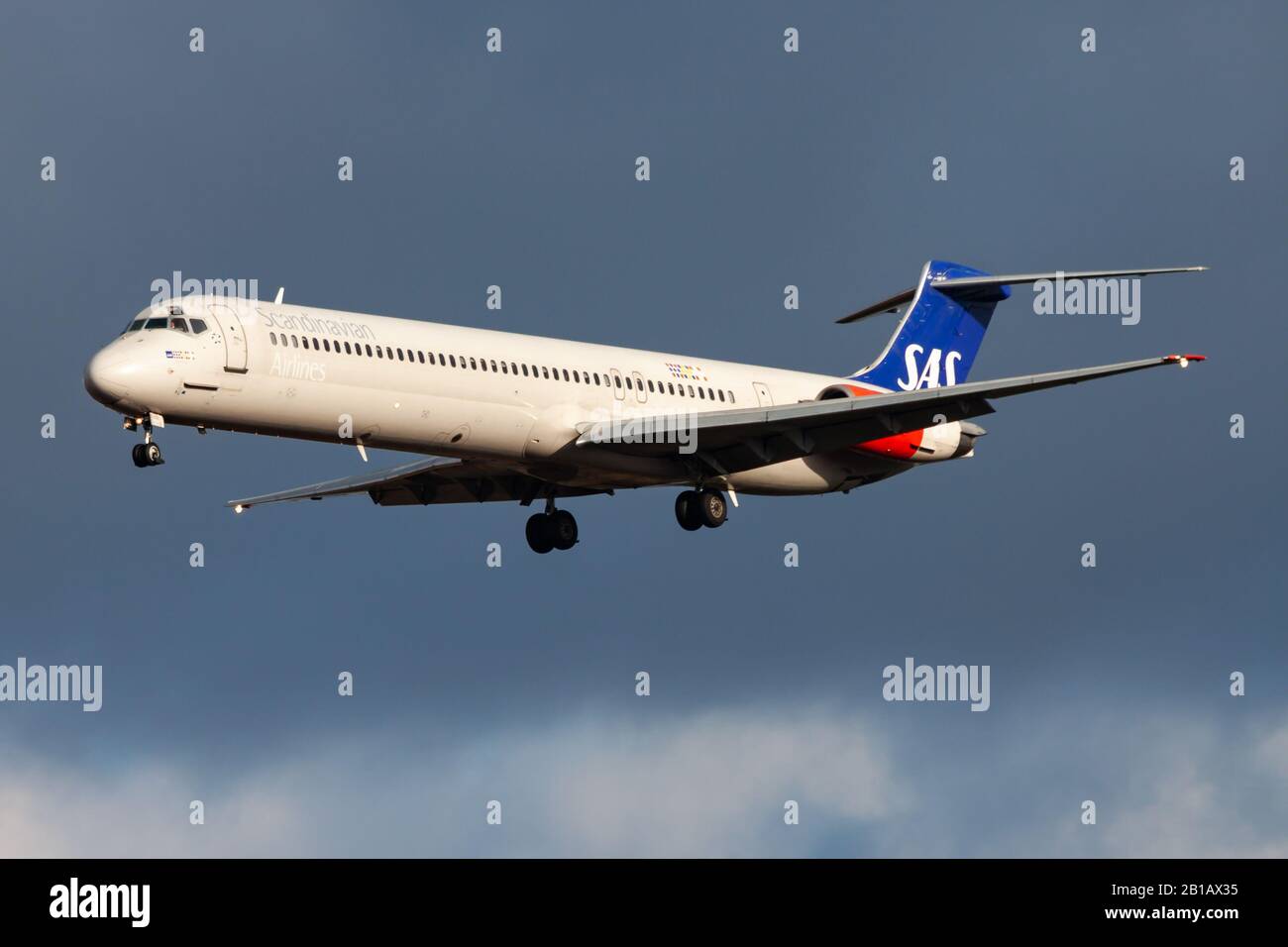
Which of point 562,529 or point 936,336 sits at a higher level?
point 936,336

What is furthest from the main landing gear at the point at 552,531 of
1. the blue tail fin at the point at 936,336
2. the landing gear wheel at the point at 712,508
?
the blue tail fin at the point at 936,336

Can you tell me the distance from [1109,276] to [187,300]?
18.3 m

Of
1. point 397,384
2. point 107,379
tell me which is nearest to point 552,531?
point 397,384

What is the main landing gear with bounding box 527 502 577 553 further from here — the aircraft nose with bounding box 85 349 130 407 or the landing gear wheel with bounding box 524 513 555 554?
the aircraft nose with bounding box 85 349 130 407

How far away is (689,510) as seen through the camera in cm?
4825

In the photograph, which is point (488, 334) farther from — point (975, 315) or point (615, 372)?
point (975, 315)

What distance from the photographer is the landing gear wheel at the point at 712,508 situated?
48250 millimetres

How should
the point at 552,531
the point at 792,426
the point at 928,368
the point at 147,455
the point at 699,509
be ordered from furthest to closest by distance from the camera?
1. the point at 928,368
2. the point at 552,531
3. the point at 699,509
4. the point at 792,426
5. the point at 147,455

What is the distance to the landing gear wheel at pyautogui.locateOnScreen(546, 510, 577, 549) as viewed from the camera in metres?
50.4

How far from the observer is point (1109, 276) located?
47.9 meters

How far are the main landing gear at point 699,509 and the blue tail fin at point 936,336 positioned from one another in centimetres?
628

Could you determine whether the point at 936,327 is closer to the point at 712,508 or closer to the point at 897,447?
the point at 897,447

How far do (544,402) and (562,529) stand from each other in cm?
553
